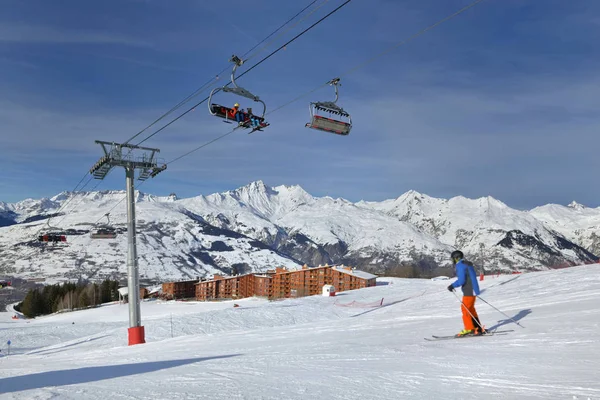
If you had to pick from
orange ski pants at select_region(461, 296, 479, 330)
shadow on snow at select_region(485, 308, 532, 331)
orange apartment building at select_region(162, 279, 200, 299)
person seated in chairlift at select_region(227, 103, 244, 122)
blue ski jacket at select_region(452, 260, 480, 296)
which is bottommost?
orange apartment building at select_region(162, 279, 200, 299)

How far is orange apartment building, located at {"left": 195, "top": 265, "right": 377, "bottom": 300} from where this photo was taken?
107 m

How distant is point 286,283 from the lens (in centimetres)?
11644

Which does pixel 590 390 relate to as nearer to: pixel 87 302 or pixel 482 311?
pixel 482 311

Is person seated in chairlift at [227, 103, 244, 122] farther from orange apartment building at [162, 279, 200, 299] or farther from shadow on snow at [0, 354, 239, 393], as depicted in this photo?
orange apartment building at [162, 279, 200, 299]

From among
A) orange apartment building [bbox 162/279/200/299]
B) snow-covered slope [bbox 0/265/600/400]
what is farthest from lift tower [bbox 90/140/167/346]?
orange apartment building [bbox 162/279/200/299]

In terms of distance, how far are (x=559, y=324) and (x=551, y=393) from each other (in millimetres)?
6137

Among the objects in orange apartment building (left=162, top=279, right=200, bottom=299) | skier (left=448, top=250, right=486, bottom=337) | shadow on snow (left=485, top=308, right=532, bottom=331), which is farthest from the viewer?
orange apartment building (left=162, top=279, right=200, bottom=299)

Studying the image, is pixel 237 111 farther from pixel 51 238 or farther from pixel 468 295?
pixel 51 238

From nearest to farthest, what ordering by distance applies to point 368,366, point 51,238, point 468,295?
1. point 368,366
2. point 468,295
3. point 51,238

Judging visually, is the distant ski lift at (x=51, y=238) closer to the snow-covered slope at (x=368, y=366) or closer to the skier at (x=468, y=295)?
the snow-covered slope at (x=368, y=366)

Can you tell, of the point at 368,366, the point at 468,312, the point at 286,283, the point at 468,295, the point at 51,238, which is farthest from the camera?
the point at 286,283

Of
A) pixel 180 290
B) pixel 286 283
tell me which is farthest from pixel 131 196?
pixel 180 290

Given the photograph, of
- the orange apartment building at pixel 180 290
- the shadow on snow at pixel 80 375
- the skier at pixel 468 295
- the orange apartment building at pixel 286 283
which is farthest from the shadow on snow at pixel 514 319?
the orange apartment building at pixel 180 290

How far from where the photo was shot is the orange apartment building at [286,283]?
107 m
